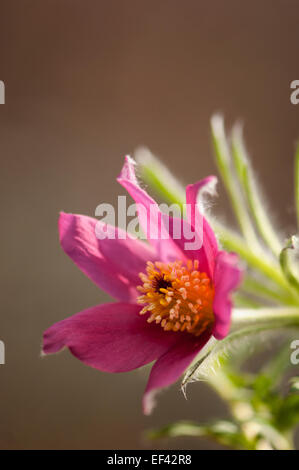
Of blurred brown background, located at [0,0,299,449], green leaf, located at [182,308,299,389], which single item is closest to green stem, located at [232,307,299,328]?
green leaf, located at [182,308,299,389]

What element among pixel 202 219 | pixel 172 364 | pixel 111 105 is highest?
pixel 111 105

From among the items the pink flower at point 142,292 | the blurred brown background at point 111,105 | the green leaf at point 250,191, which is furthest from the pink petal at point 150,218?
the blurred brown background at point 111,105

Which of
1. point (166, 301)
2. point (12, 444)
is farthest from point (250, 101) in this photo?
point (166, 301)

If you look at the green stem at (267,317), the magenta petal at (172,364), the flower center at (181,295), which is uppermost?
the flower center at (181,295)

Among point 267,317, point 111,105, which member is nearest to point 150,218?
point 267,317

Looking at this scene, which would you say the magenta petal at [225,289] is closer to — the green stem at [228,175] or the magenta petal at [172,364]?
the magenta petal at [172,364]

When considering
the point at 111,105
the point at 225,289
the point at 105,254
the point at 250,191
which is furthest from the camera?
the point at 111,105

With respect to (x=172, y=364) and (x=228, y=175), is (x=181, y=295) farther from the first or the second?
(x=228, y=175)
